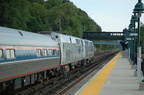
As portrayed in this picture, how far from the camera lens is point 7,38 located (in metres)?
11.9

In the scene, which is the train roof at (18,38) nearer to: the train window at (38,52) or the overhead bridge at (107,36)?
the train window at (38,52)

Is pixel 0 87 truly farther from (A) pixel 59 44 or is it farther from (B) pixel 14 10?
(B) pixel 14 10

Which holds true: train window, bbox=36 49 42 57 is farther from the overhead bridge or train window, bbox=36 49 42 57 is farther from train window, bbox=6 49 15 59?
the overhead bridge

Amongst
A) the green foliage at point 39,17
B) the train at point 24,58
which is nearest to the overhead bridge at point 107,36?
the green foliage at point 39,17

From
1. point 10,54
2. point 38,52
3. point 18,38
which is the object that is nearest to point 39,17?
point 38,52

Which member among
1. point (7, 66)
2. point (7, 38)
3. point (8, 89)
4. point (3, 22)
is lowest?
point (8, 89)

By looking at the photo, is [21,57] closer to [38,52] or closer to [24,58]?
[24,58]

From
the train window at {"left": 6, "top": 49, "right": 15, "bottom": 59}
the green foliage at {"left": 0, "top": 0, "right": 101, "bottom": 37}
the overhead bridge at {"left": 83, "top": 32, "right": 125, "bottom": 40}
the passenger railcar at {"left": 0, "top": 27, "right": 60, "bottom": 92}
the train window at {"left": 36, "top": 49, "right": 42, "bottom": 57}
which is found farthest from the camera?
the overhead bridge at {"left": 83, "top": 32, "right": 125, "bottom": 40}

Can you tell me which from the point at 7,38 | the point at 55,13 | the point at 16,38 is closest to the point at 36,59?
the point at 16,38

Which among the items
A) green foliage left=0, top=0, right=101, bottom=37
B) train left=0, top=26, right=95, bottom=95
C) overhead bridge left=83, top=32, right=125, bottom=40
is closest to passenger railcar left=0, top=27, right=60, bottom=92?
train left=0, top=26, right=95, bottom=95

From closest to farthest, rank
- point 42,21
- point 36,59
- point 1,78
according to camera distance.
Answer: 1. point 1,78
2. point 36,59
3. point 42,21

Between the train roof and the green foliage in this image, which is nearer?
the train roof

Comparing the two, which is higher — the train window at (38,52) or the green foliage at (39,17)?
the green foliage at (39,17)

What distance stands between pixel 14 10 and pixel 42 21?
4635cm
